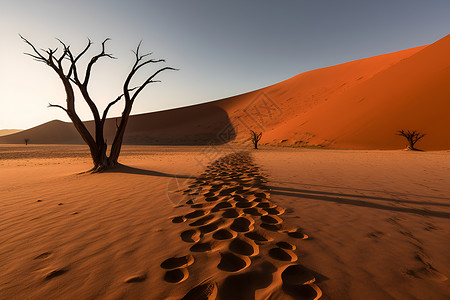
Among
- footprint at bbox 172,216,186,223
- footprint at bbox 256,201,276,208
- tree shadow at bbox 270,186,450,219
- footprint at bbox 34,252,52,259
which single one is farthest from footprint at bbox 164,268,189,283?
tree shadow at bbox 270,186,450,219

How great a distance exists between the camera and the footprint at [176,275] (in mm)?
1470

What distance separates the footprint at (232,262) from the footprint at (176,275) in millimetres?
285

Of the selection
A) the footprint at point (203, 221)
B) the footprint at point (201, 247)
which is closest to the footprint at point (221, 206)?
the footprint at point (203, 221)

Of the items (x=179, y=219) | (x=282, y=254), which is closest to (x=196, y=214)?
(x=179, y=219)

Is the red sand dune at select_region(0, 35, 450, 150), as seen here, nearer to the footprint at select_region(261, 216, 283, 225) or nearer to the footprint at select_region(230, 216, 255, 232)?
the footprint at select_region(261, 216, 283, 225)

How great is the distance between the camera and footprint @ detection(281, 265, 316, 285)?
Result: 1426mm

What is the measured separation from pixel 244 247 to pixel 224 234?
0.34m

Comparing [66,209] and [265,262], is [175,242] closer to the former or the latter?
[265,262]

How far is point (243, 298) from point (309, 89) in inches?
2047

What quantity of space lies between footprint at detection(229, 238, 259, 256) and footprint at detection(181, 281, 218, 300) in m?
0.50

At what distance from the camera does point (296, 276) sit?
4.88ft

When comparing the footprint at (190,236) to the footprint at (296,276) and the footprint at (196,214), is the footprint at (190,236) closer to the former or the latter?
the footprint at (196,214)

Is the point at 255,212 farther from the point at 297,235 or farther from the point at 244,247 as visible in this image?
the point at 244,247

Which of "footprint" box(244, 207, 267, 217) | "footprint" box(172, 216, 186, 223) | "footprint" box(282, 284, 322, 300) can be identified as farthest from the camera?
"footprint" box(244, 207, 267, 217)
